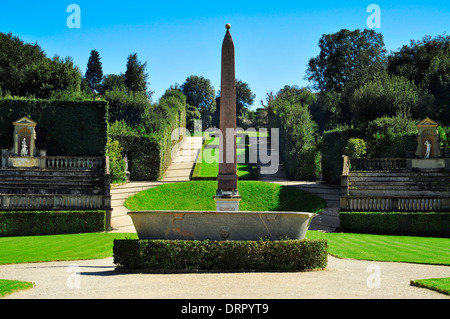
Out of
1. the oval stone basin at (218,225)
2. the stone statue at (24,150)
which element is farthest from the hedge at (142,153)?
the oval stone basin at (218,225)

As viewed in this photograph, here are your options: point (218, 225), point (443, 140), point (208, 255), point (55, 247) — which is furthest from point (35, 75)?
point (208, 255)

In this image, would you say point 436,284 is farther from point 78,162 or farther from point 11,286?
point 78,162

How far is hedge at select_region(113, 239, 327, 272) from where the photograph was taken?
1181cm

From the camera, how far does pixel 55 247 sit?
18562 mm

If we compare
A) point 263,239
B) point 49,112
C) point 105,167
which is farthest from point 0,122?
point 263,239

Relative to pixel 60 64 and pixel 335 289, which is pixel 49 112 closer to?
pixel 60 64

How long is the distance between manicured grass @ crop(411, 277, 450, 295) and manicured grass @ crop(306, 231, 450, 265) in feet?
13.5

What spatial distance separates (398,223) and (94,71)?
64.4 meters

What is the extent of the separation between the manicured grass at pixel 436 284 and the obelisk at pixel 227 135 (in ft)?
27.7

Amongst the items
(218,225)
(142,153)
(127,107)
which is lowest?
(218,225)

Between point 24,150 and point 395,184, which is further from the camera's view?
point 24,150

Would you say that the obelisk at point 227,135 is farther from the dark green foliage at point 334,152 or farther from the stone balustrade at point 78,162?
the dark green foliage at point 334,152

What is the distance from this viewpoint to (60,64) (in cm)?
4472
